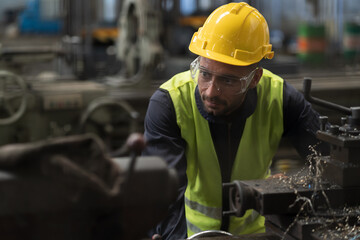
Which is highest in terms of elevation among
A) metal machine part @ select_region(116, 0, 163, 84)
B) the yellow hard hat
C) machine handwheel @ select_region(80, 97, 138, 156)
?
the yellow hard hat

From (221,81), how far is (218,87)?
2 cm

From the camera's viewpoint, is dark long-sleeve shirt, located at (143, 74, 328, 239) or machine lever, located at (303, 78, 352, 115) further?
dark long-sleeve shirt, located at (143, 74, 328, 239)

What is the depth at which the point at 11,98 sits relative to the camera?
15.0ft

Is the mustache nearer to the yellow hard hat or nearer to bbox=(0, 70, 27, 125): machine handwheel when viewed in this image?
the yellow hard hat

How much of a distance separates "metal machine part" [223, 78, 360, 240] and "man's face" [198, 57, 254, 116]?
17.3 inches

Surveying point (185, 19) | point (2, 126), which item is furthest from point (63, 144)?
point (185, 19)

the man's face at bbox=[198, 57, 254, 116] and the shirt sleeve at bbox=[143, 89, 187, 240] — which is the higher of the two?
the man's face at bbox=[198, 57, 254, 116]

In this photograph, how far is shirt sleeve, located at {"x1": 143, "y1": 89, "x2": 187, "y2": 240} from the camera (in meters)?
1.83

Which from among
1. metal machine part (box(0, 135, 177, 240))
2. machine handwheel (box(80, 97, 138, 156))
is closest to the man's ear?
metal machine part (box(0, 135, 177, 240))

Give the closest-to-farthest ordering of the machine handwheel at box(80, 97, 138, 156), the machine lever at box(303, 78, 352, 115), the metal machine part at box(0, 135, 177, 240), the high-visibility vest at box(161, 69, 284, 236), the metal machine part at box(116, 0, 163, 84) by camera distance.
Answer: the metal machine part at box(0, 135, 177, 240) < the machine lever at box(303, 78, 352, 115) < the high-visibility vest at box(161, 69, 284, 236) < the machine handwheel at box(80, 97, 138, 156) < the metal machine part at box(116, 0, 163, 84)

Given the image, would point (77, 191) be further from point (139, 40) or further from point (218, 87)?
point (139, 40)

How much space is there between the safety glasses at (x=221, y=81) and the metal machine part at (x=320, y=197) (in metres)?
0.43

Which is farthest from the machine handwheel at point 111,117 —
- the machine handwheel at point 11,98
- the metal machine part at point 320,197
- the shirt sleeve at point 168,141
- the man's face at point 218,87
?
the metal machine part at point 320,197

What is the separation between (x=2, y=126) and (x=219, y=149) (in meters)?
3.09
